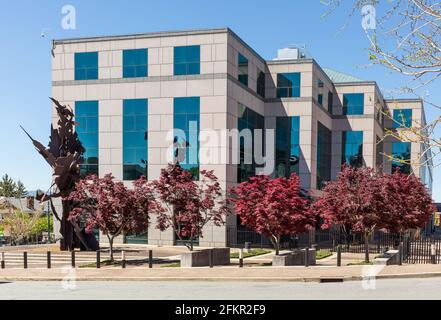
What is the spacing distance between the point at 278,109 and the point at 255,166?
20.0ft

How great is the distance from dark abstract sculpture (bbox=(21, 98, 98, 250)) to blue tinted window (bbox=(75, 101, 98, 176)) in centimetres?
769

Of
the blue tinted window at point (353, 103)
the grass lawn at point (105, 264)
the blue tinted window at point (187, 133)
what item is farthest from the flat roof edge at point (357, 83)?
the grass lawn at point (105, 264)

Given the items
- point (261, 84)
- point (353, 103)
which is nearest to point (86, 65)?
point (261, 84)

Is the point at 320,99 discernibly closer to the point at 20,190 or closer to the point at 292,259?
the point at 292,259

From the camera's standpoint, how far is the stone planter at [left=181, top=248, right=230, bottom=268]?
2453cm

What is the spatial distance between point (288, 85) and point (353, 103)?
14.1 meters

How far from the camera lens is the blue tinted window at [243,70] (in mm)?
41656

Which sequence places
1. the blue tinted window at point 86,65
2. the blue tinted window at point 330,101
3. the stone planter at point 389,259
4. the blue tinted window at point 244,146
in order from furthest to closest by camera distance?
the blue tinted window at point 330,101 → the blue tinted window at point 86,65 → the blue tinted window at point 244,146 → the stone planter at point 389,259

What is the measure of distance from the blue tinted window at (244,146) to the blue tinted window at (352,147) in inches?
628

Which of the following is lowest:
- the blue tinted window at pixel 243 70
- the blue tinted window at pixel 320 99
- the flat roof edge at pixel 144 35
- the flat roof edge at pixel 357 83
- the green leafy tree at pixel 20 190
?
the green leafy tree at pixel 20 190

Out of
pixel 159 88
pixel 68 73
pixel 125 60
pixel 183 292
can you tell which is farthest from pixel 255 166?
pixel 183 292

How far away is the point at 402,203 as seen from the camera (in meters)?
30.1

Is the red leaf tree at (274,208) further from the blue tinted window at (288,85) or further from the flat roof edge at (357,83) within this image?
the flat roof edge at (357,83)

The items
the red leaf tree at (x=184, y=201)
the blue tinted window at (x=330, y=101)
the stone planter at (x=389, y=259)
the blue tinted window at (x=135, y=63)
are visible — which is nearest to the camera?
the stone planter at (x=389, y=259)
